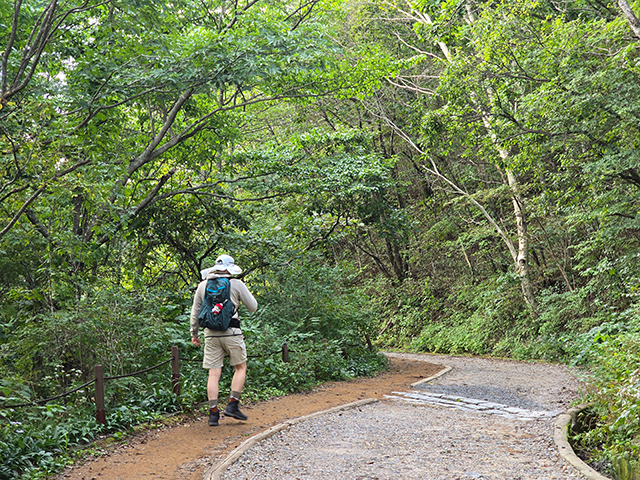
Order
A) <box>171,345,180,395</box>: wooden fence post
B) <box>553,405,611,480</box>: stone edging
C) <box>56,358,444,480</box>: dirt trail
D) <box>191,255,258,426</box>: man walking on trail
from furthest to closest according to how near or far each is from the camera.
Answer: <box>171,345,180,395</box>: wooden fence post, <box>191,255,258,426</box>: man walking on trail, <box>56,358,444,480</box>: dirt trail, <box>553,405,611,480</box>: stone edging

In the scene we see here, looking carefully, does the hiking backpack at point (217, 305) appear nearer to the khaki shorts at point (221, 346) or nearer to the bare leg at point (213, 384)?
the khaki shorts at point (221, 346)

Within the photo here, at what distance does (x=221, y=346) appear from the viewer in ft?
22.2

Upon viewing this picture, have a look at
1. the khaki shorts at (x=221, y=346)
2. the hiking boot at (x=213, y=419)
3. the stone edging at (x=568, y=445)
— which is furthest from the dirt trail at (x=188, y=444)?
the stone edging at (x=568, y=445)

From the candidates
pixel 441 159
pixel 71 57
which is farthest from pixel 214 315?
pixel 441 159

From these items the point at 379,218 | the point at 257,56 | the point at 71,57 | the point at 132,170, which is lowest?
the point at 379,218

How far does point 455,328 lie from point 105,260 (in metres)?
12.2

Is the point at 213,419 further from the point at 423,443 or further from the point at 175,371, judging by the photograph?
the point at 423,443

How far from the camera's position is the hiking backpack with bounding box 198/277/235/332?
6.57 m

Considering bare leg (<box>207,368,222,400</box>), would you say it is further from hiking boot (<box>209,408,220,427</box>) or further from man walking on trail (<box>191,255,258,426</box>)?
hiking boot (<box>209,408,220,427</box>)

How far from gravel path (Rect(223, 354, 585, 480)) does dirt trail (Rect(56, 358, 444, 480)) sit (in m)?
0.40

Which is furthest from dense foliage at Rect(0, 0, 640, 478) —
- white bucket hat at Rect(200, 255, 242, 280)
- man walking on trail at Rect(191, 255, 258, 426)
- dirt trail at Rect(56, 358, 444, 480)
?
white bucket hat at Rect(200, 255, 242, 280)

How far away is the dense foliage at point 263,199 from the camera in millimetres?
6715

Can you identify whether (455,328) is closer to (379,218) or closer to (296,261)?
(379,218)

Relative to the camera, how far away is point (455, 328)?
18250 millimetres
